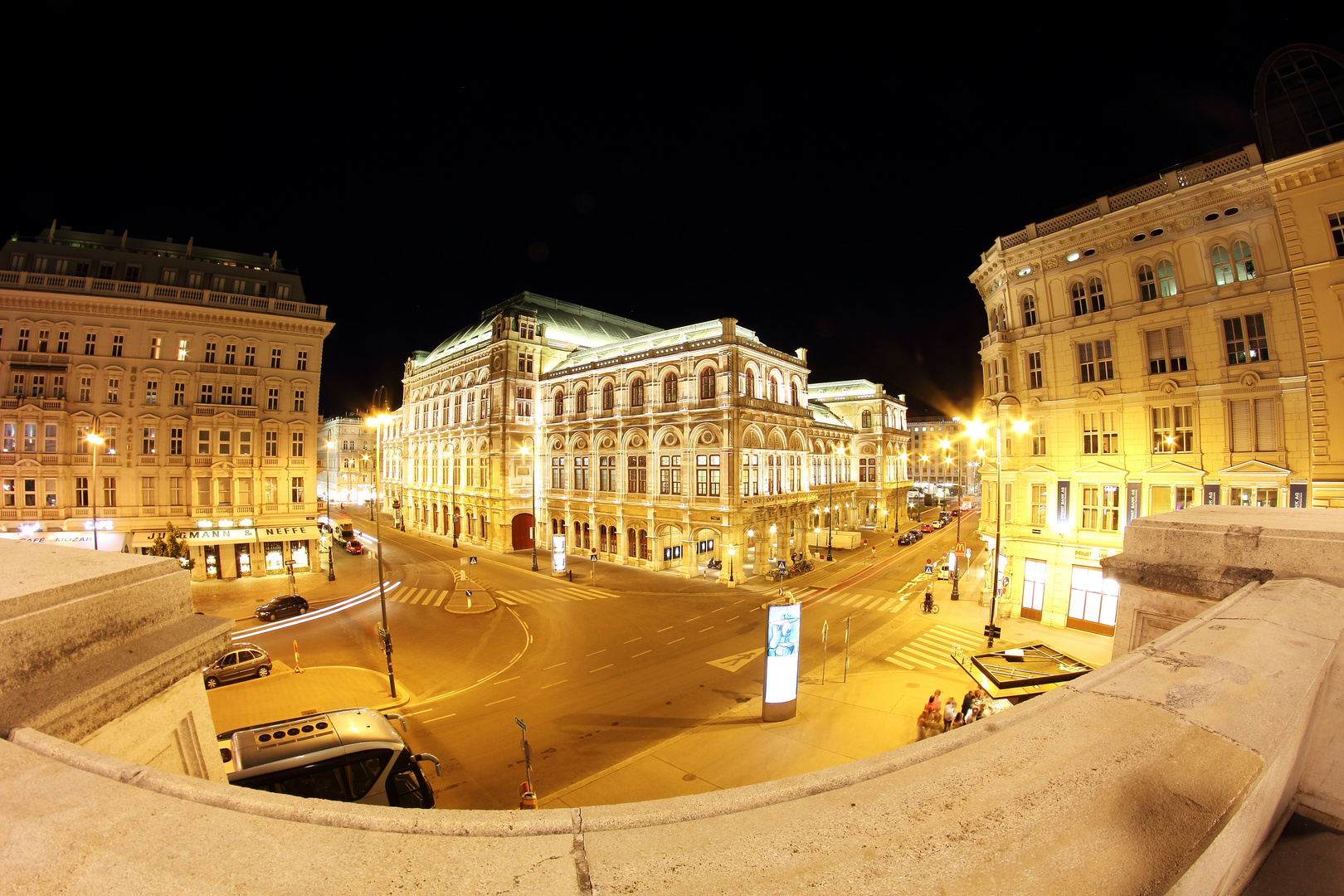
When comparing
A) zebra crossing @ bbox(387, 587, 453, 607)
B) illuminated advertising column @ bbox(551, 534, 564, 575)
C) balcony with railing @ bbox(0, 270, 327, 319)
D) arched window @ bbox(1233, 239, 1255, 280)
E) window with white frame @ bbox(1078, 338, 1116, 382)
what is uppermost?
balcony with railing @ bbox(0, 270, 327, 319)

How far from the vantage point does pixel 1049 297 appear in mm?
24688

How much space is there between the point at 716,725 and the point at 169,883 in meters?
15.3

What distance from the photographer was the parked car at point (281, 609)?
1005 inches

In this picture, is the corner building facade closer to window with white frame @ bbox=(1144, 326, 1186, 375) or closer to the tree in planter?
the tree in planter

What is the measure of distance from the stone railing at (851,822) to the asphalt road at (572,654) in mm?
11357

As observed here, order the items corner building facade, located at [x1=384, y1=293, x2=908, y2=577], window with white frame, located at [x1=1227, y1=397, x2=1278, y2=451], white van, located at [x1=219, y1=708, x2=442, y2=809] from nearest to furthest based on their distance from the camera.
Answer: white van, located at [x1=219, y1=708, x2=442, y2=809], window with white frame, located at [x1=1227, y1=397, x2=1278, y2=451], corner building facade, located at [x1=384, y1=293, x2=908, y2=577]

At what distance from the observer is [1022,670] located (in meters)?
12.0

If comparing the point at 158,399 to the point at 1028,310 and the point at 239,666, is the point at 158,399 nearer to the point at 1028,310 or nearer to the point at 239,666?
the point at 239,666

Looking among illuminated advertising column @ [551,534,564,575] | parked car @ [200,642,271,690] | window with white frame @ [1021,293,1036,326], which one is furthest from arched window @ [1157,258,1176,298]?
parked car @ [200,642,271,690]

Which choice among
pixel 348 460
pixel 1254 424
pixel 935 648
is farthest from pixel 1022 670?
pixel 348 460

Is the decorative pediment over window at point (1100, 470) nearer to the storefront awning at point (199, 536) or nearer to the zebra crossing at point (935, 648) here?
the zebra crossing at point (935, 648)

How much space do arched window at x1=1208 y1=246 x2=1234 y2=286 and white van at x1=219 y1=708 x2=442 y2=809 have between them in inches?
1199

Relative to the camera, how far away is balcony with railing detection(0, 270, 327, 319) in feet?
97.8

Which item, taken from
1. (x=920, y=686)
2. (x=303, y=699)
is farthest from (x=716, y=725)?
(x=303, y=699)
